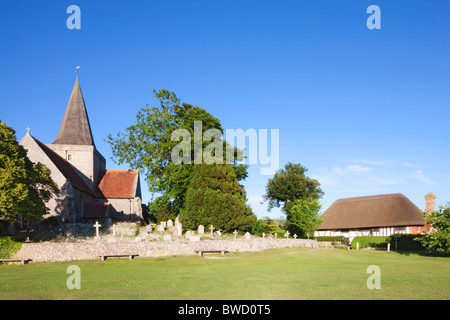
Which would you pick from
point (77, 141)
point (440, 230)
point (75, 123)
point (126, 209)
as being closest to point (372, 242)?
point (440, 230)

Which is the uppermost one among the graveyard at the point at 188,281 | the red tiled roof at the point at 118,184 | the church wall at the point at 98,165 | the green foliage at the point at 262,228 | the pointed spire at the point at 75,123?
the pointed spire at the point at 75,123

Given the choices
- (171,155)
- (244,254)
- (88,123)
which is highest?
(88,123)

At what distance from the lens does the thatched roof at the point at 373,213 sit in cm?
4610

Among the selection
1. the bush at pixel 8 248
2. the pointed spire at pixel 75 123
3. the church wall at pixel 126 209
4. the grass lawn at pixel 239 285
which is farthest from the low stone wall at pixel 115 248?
the pointed spire at pixel 75 123

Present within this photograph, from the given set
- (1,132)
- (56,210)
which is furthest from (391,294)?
(56,210)

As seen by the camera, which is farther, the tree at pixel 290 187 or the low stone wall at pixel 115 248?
the tree at pixel 290 187

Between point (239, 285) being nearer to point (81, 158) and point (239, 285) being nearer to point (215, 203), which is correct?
point (215, 203)

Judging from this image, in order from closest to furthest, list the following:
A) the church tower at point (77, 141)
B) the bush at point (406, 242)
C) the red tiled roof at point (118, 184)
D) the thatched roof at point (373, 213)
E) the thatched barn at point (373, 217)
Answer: the bush at point (406, 242), the thatched barn at point (373, 217), the thatched roof at point (373, 213), the church tower at point (77, 141), the red tiled roof at point (118, 184)

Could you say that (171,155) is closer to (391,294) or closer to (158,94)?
(158,94)

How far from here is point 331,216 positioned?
55281mm

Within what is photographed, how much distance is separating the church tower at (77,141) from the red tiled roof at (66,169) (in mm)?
1695

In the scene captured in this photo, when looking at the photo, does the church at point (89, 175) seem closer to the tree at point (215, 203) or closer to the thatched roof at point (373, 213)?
the tree at point (215, 203)

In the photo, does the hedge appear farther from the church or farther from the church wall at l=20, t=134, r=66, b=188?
the church wall at l=20, t=134, r=66, b=188
